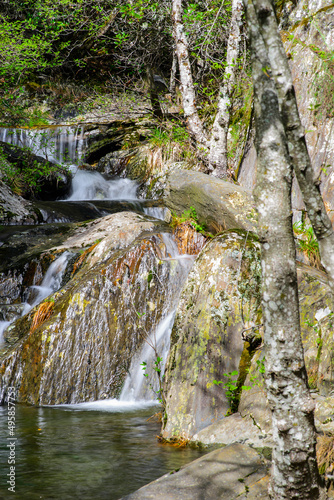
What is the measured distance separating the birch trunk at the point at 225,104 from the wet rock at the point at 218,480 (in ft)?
19.2

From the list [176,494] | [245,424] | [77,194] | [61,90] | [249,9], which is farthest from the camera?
[61,90]

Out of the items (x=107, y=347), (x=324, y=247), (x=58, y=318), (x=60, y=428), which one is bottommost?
(x=60, y=428)

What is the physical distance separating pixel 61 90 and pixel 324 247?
19.0 metres

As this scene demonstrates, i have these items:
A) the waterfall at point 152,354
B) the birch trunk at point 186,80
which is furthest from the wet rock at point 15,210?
the waterfall at point 152,354

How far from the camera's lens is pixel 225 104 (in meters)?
7.78

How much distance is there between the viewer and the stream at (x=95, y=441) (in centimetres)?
310

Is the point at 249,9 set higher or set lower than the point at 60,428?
higher

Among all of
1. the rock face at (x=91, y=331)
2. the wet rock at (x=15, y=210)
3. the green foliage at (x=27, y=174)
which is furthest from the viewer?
the green foliage at (x=27, y=174)

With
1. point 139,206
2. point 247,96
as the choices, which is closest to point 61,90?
point 139,206

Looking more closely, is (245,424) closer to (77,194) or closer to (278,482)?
(278,482)

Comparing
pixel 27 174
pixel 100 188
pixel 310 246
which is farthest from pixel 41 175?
pixel 310 246

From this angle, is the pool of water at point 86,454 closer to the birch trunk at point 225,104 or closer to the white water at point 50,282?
the white water at point 50,282

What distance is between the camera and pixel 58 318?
5758 mm

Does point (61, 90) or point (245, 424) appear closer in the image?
point (245, 424)
